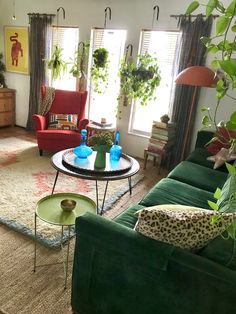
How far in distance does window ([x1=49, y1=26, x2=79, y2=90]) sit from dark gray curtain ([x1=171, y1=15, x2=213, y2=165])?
1.88m

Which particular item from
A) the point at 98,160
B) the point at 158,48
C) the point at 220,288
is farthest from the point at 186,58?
the point at 220,288

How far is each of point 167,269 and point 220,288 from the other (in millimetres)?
226

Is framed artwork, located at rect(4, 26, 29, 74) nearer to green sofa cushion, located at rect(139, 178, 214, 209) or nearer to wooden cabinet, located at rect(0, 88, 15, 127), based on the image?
wooden cabinet, located at rect(0, 88, 15, 127)

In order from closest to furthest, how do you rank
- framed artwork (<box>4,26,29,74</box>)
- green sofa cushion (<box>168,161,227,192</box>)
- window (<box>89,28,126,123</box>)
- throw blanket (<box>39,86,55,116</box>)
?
green sofa cushion (<box>168,161,227,192</box>)
window (<box>89,28,126,123</box>)
throw blanket (<box>39,86,55,116</box>)
framed artwork (<box>4,26,29,74</box>)

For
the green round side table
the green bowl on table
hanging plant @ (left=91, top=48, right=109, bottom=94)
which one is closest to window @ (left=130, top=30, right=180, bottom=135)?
hanging plant @ (left=91, top=48, right=109, bottom=94)

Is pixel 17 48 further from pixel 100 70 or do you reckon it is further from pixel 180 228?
pixel 180 228

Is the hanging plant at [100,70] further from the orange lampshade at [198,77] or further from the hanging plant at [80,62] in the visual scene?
the orange lampshade at [198,77]

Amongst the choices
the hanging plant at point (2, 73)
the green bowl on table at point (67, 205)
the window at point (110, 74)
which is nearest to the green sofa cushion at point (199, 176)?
the green bowl on table at point (67, 205)

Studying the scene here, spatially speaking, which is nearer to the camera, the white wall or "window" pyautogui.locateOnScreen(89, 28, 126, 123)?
the white wall

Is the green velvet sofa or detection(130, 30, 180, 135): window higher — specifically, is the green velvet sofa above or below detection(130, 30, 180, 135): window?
below

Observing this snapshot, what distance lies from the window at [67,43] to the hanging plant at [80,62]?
5.6 inches

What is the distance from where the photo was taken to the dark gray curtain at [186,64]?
11.5 ft

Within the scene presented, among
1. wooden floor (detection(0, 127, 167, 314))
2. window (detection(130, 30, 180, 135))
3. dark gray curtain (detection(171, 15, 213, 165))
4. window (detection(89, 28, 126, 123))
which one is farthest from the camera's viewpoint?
window (detection(89, 28, 126, 123))

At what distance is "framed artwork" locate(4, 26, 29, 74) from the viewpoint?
5.05 meters
